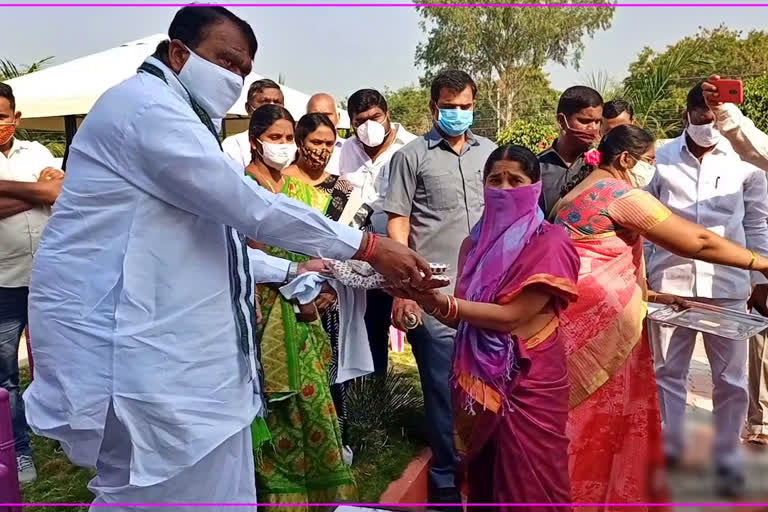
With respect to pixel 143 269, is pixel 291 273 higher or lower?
lower

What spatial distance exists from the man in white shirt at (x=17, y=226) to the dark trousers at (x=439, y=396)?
1.94m

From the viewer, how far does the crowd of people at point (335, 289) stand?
186 centimetres

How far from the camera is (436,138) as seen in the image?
370cm

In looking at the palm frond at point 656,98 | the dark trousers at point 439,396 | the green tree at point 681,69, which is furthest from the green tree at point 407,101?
the dark trousers at point 439,396

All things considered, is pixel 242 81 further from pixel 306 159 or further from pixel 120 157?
pixel 306 159

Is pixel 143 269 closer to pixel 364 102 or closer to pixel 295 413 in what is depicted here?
pixel 295 413

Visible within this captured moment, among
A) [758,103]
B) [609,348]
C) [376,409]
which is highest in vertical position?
[758,103]

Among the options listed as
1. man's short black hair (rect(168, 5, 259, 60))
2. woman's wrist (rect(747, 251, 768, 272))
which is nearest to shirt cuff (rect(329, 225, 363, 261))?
man's short black hair (rect(168, 5, 259, 60))

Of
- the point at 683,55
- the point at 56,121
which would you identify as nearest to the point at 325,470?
the point at 56,121

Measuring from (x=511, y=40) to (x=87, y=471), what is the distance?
33186 millimetres

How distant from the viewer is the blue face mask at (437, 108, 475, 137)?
3646mm

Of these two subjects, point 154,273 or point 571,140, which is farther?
point 571,140

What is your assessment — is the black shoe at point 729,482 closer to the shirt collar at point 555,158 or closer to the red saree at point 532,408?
the red saree at point 532,408

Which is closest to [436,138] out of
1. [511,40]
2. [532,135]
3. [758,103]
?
[758,103]
